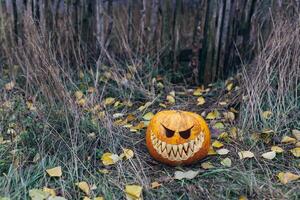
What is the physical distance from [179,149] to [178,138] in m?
0.06

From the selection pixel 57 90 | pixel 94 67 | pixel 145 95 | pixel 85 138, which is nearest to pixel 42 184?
pixel 85 138

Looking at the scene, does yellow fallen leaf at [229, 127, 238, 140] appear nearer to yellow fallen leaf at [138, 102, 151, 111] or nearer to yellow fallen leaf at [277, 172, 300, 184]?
yellow fallen leaf at [277, 172, 300, 184]

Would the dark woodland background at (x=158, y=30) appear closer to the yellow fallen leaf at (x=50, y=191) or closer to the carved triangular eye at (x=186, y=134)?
the carved triangular eye at (x=186, y=134)

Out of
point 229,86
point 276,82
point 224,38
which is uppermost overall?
point 224,38

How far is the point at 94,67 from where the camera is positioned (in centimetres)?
375

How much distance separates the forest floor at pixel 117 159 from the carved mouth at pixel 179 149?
9cm

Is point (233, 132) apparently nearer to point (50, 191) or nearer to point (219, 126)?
point (219, 126)

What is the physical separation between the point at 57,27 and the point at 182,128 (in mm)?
1750

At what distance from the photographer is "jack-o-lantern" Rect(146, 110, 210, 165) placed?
2385mm

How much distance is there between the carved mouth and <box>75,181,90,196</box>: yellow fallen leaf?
0.46 metres

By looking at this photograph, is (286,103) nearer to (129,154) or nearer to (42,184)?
(129,154)

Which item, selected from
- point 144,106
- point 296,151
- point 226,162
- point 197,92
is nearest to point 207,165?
point 226,162

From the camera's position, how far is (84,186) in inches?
87.8

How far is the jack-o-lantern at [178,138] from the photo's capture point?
7.82ft
